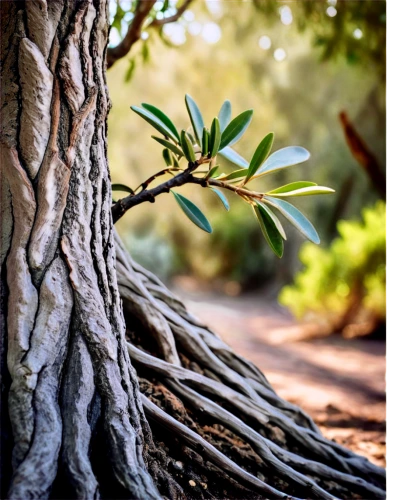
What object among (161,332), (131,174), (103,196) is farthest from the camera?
(131,174)

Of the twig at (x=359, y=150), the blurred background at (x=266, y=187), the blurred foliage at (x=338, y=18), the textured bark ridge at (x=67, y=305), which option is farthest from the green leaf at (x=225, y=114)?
the blurred background at (x=266, y=187)

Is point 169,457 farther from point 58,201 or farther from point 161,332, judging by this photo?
point 58,201

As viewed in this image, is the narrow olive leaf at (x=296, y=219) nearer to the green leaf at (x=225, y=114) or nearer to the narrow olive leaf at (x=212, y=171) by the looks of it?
the narrow olive leaf at (x=212, y=171)

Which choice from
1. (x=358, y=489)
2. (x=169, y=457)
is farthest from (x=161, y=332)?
(x=358, y=489)

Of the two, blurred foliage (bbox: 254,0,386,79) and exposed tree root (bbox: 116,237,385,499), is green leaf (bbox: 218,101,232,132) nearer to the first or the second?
exposed tree root (bbox: 116,237,385,499)

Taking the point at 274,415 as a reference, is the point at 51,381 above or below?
below

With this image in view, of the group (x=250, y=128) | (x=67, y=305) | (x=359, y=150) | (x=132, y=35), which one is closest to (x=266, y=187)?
(x=250, y=128)

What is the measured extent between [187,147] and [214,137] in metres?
0.09

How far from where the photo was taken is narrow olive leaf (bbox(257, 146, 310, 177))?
1843 millimetres

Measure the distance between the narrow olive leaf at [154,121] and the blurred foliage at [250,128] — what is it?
9246mm

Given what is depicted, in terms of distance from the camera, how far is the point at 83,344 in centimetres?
144

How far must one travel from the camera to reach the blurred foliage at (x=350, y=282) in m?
7.46

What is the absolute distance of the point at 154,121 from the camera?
182 cm

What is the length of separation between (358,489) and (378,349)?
507 centimetres
